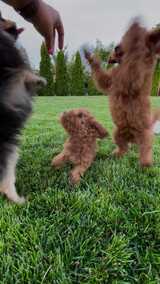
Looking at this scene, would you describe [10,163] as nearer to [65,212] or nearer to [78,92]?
[65,212]

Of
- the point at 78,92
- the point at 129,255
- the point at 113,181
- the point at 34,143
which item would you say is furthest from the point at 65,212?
the point at 78,92

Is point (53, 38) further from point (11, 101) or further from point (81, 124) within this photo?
point (11, 101)

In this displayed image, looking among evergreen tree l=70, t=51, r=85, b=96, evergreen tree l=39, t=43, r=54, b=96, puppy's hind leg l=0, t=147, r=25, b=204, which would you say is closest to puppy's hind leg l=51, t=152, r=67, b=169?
puppy's hind leg l=0, t=147, r=25, b=204

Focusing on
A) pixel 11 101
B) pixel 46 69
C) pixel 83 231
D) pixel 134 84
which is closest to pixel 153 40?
pixel 134 84

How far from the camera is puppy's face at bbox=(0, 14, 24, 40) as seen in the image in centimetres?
178

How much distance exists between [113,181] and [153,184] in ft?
0.74

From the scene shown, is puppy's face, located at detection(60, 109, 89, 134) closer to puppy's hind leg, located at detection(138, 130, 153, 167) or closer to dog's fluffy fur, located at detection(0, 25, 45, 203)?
puppy's hind leg, located at detection(138, 130, 153, 167)

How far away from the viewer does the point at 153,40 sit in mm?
2252

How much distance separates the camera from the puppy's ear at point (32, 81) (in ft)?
5.68

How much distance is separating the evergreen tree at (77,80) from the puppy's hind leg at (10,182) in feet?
49.7

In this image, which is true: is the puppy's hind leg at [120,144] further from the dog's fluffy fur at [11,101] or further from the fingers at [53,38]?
the dog's fluffy fur at [11,101]

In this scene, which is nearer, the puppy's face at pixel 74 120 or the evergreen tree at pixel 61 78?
the puppy's face at pixel 74 120

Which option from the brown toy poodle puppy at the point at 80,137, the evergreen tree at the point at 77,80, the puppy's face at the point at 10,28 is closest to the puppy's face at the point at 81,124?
the brown toy poodle puppy at the point at 80,137

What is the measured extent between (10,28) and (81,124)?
831 mm
